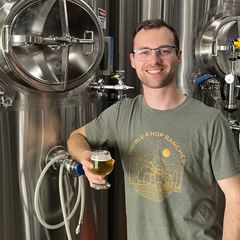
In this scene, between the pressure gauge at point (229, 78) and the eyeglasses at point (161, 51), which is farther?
the pressure gauge at point (229, 78)

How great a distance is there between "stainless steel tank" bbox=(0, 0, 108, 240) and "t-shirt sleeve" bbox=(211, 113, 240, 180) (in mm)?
626

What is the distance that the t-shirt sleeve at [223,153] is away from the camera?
1245mm

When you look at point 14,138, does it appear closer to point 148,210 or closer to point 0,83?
point 0,83

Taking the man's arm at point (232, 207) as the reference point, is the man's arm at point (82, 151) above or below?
above

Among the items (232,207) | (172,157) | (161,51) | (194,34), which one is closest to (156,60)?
(161,51)

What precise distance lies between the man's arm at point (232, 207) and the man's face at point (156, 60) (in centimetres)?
41

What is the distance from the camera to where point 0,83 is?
4.27 ft

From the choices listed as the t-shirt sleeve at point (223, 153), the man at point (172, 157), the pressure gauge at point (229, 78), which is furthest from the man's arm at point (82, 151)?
the pressure gauge at point (229, 78)

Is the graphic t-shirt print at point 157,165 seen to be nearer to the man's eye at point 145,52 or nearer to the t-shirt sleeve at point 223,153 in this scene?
the t-shirt sleeve at point 223,153

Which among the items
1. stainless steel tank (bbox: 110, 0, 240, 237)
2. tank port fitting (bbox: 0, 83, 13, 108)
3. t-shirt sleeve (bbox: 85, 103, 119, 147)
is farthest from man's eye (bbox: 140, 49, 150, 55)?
stainless steel tank (bbox: 110, 0, 240, 237)

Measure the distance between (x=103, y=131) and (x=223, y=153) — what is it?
0.50 m

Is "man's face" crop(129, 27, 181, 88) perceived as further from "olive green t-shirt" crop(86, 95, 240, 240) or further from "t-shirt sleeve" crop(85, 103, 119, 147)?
"t-shirt sleeve" crop(85, 103, 119, 147)

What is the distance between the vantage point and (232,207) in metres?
1.26

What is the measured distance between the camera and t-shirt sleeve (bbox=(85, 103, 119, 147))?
1.50 metres
